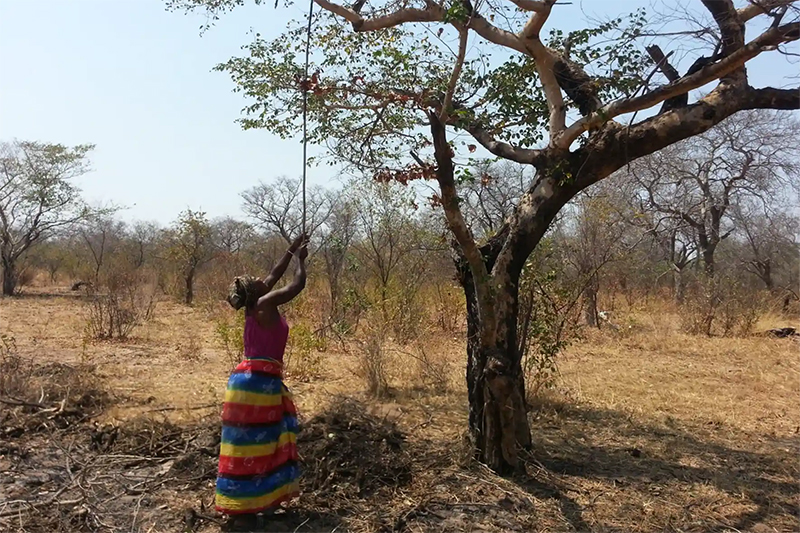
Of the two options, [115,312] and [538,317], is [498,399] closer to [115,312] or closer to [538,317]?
[538,317]

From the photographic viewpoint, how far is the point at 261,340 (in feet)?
11.2

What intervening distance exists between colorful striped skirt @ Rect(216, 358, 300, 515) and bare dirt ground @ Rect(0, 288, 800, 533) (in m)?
0.33

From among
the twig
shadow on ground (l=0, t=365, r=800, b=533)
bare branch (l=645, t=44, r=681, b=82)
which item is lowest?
shadow on ground (l=0, t=365, r=800, b=533)

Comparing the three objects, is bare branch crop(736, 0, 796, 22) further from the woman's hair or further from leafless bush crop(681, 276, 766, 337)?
leafless bush crop(681, 276, 766, 337)

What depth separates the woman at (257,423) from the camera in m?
3.33

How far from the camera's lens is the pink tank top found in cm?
341

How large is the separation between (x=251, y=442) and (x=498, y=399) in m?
1.58

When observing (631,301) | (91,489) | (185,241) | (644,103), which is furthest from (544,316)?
(185,241)

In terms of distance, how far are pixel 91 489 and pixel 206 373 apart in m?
3.82

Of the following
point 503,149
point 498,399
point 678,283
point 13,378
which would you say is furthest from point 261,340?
point 678,283

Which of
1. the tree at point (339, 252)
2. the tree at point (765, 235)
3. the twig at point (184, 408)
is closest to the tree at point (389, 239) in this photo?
the tree at point (339, 252)

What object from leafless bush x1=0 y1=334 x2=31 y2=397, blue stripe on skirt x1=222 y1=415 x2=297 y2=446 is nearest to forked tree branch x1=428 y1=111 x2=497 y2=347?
blue stripe on skirt x1=222 y1=415 x2=297 y2=446

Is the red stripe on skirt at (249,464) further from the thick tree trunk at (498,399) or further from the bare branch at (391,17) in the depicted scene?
the bare branch at (391,17)

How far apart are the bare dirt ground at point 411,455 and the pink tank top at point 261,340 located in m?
0.98
